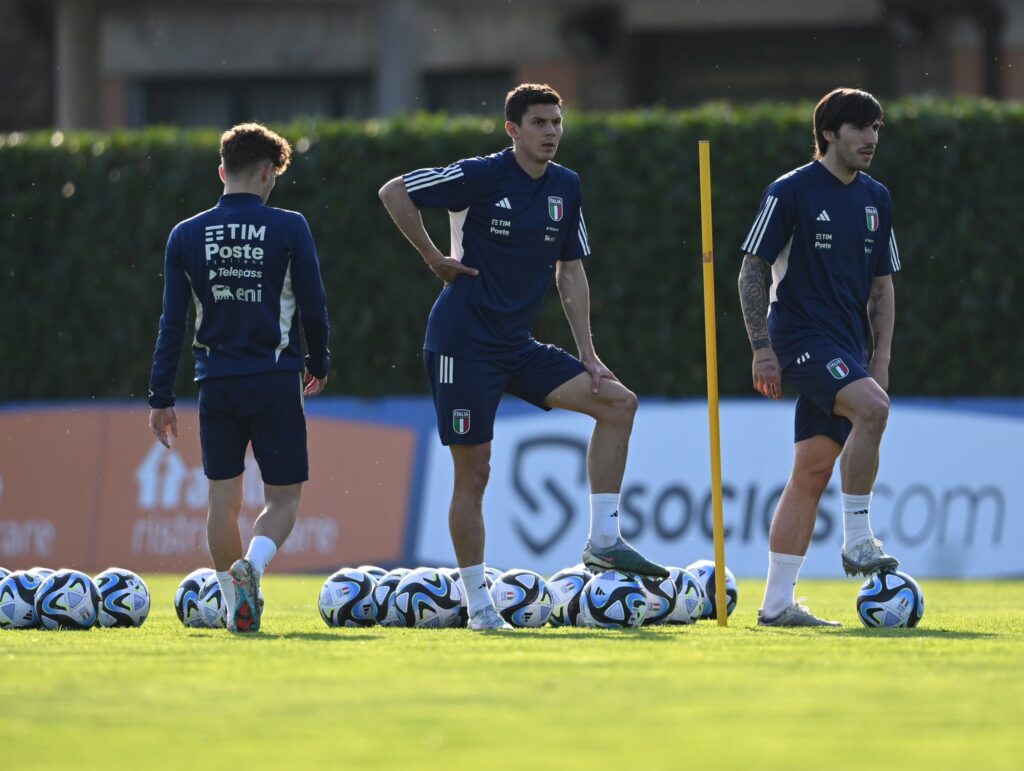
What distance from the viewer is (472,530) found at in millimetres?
8648

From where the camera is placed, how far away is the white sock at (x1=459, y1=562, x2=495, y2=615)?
8.61 m

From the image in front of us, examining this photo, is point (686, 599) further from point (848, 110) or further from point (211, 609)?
point (848, 110)

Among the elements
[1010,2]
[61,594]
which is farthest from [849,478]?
[1010,2]

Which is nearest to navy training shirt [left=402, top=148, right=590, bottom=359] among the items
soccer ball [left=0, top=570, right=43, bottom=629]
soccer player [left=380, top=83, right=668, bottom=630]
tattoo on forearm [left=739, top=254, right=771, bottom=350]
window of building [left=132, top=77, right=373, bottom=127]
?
soccer player [left=380, top=83, right=668, bottom=630]

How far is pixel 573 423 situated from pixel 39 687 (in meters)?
9.33

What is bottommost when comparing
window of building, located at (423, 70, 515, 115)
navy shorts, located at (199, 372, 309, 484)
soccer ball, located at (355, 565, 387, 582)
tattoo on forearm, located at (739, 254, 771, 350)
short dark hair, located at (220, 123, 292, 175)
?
soccer ball, located at (355, 565, 387, 582)

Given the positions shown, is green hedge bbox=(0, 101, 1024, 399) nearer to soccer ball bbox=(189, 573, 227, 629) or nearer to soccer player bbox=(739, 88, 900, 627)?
soccer player bbox=(739, 88, 900, 627)

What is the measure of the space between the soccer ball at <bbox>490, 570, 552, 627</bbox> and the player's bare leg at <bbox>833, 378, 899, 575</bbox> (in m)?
1.44

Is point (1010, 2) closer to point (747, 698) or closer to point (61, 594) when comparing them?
point (61, 594)

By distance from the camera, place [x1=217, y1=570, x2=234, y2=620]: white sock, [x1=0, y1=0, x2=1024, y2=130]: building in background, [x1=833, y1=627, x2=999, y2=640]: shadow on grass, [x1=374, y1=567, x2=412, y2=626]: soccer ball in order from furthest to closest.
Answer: [x1=0, y1=0, x2=1024, y2=130]: building in background < [x1=374, y1=567, x2=412, y2=626]: soccer ball < [x1=217, y1=570, x2=234, y2=620]: white sock < [x1=833, y1=627, x2=999, y2=640]: shadow on grass

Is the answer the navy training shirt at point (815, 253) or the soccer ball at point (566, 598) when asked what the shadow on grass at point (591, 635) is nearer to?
the soccer ball at point (566, 598)

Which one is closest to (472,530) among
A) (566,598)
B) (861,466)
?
(566,598)

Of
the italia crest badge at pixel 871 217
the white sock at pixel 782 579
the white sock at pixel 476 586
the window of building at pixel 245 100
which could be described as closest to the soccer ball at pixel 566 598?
the white sock at pixel 476 586

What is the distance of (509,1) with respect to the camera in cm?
2561
